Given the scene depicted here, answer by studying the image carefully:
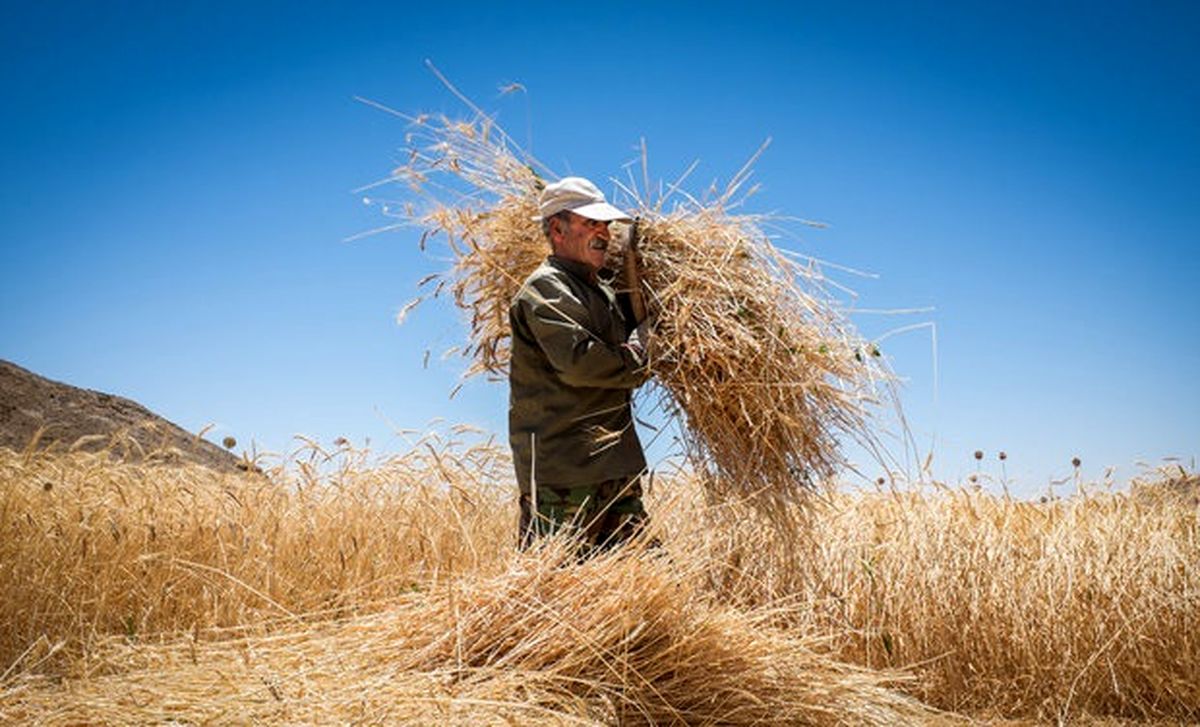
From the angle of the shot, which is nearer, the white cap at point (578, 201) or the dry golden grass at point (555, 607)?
the dry golden grass at point (555, 607)

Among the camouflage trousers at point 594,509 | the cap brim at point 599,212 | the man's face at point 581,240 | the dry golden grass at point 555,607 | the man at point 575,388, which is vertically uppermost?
the cap brim at point 599,212

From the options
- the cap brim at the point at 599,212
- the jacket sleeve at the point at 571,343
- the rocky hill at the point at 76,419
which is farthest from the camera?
the rocky hill at the point at 76,419

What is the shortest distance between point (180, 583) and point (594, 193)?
287cm

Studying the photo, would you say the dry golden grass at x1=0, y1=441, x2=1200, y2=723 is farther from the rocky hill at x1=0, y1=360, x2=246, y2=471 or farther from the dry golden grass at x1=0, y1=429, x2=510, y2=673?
the rocky hill at x1=0, y1=360, x2=246, y2=471

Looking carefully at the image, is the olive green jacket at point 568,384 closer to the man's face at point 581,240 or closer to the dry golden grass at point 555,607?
the man's face at point 581,240

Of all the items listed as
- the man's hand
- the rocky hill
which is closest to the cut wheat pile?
the man's hand

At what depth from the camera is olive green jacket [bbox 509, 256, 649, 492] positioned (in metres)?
3.23

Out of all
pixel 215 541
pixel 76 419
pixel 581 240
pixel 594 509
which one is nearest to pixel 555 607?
pixel 594 509

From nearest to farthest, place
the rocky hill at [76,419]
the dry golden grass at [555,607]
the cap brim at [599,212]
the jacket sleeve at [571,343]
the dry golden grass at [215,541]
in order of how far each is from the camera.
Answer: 1. the dry golden grass at [555,607]
2. the jacket sleeve at [571,343]
3. the cap brim at [599,212]
4. the dry golden grass at [215,541]
5. the rocky hill at [76,419]

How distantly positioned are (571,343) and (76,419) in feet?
41.1

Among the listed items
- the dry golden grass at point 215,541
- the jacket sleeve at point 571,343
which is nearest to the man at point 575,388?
the jacket sleeve at point 571,343

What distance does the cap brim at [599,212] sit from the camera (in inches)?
135

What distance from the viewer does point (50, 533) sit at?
467 cm

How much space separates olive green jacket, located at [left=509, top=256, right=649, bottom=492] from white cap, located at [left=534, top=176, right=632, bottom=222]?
19cm
